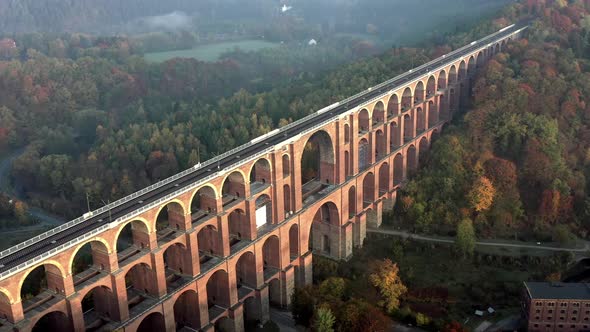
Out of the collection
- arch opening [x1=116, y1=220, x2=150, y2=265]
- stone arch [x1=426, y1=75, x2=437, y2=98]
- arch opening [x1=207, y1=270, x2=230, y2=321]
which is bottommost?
arch opening [x1=207, y1=270, x2=230, y2=321]

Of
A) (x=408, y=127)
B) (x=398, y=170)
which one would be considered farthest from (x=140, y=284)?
(x=408, y=127)

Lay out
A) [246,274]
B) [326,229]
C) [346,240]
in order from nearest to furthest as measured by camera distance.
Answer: [246,274] → [346,240] → [326,229]

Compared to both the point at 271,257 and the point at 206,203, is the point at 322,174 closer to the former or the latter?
the point at 271,257

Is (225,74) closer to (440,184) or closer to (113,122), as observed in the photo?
(113,122)

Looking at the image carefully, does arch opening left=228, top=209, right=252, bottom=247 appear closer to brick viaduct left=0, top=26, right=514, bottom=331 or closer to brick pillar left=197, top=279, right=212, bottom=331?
brick viaduct left=0, top=26, right=514, bottom=331

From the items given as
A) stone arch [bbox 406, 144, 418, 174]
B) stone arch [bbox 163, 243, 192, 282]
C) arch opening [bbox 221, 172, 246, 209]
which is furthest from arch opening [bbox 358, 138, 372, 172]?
stone arch [bbox 163, 243, 192, 282]

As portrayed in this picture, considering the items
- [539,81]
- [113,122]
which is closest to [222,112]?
[113,122]
